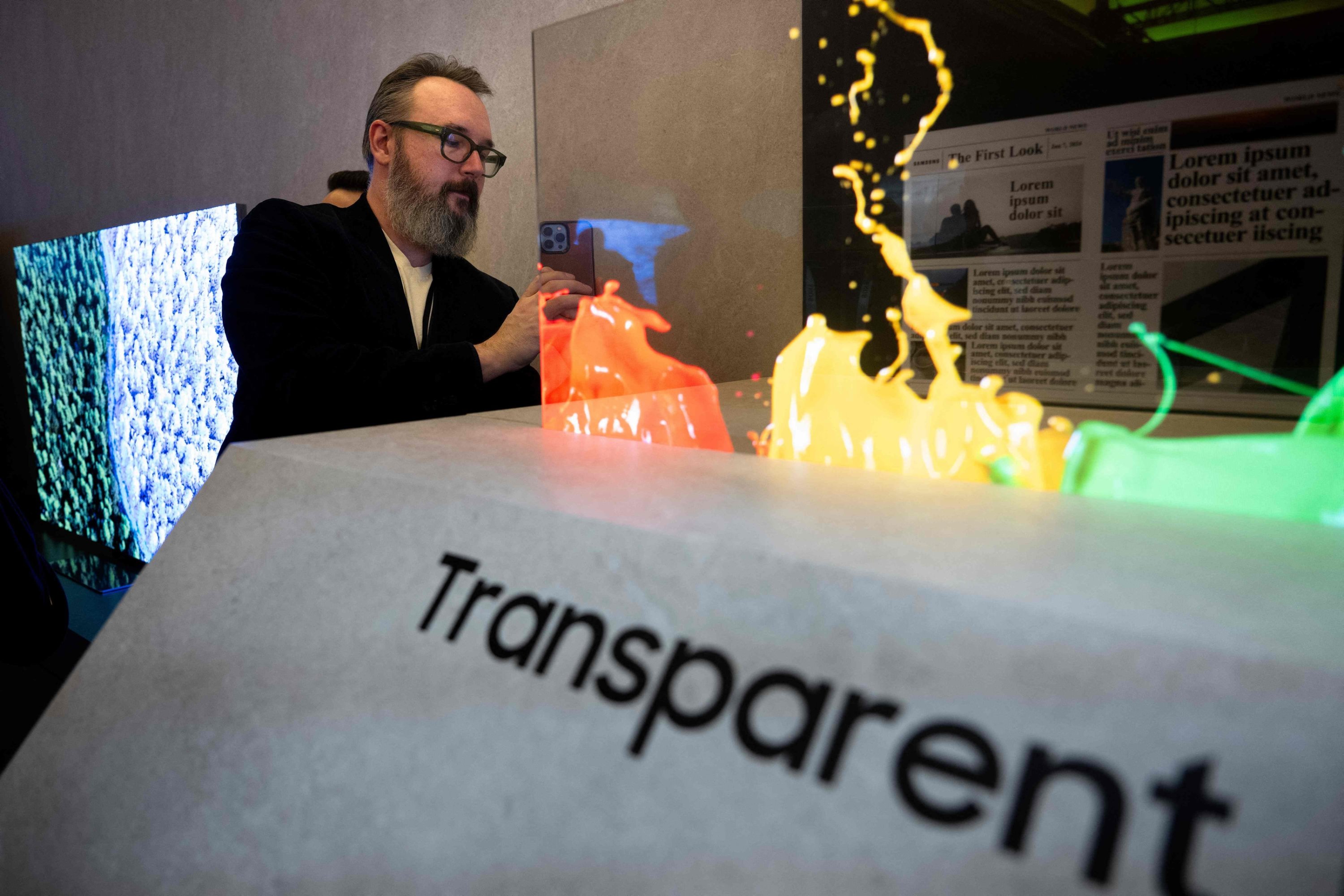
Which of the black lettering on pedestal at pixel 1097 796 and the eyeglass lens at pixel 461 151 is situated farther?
the eyeglass lens at pixel 461 151

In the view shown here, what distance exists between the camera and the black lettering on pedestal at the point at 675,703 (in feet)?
1.70

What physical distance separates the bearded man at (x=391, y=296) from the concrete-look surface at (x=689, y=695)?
516 millimetres

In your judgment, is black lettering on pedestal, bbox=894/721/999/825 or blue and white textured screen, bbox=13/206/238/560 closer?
black lettering on pedestal, bbox=894/721/999/825

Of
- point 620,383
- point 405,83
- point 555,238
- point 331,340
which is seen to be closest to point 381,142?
point 405,83

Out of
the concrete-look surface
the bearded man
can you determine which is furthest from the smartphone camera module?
the concrete-look surface

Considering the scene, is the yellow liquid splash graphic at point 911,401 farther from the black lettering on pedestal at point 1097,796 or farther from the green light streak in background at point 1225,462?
the black lettering on pedestal at point 1097,796

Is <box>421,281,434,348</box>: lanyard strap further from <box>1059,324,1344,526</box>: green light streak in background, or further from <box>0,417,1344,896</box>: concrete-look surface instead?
<box>1059,324,1344,526</box>: green light streak in background

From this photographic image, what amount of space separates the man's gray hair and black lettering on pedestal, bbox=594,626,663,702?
4.30 ft

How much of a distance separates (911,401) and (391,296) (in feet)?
3.70

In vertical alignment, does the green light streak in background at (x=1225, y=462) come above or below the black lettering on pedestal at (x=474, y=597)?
above

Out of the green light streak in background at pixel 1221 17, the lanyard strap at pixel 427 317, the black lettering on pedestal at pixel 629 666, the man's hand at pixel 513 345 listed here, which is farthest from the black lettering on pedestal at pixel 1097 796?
the lanyard strap at pixel 427 317

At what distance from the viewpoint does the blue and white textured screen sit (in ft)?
7.82

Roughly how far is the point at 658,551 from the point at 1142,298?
1.33ft

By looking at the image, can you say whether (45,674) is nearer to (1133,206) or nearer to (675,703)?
(675,703)
